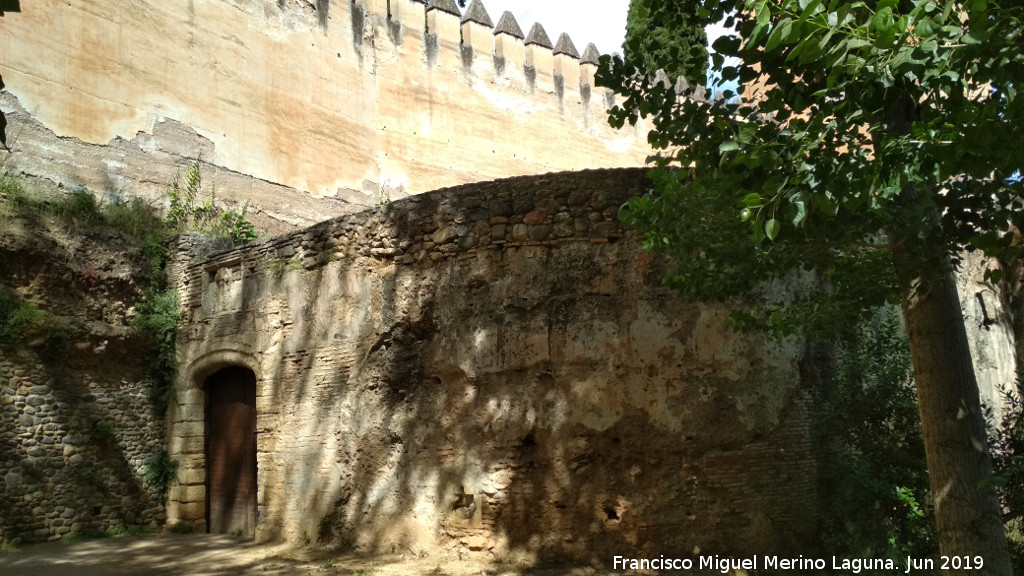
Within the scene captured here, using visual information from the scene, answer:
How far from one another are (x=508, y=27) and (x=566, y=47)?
189 centimetres

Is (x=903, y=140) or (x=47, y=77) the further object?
(x=47, y=77)

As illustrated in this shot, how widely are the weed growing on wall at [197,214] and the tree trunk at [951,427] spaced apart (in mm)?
10653

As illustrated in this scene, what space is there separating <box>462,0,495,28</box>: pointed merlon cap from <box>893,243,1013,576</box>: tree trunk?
1646cm

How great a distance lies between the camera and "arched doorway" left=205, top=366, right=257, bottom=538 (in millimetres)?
10336

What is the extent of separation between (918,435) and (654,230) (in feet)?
11.8

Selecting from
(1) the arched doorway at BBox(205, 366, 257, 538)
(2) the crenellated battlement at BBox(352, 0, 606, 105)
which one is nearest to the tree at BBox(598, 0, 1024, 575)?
(1) the arched doorway at BBox(205, 366, 257, 538)

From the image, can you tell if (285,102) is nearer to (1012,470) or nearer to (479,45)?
(479,45)

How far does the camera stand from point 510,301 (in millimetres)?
7809

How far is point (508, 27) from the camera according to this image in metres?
20.3

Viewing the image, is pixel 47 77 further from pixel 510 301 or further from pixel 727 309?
pixel 727 309

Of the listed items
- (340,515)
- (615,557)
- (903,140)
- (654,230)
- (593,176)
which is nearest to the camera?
(903,140)

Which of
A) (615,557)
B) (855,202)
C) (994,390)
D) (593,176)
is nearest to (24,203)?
(593,176)

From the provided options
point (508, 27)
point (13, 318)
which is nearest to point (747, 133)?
point (13, 318)

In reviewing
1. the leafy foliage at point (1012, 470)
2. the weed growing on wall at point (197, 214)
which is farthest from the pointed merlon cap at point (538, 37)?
the leafy foliage at point (1012, 470)
